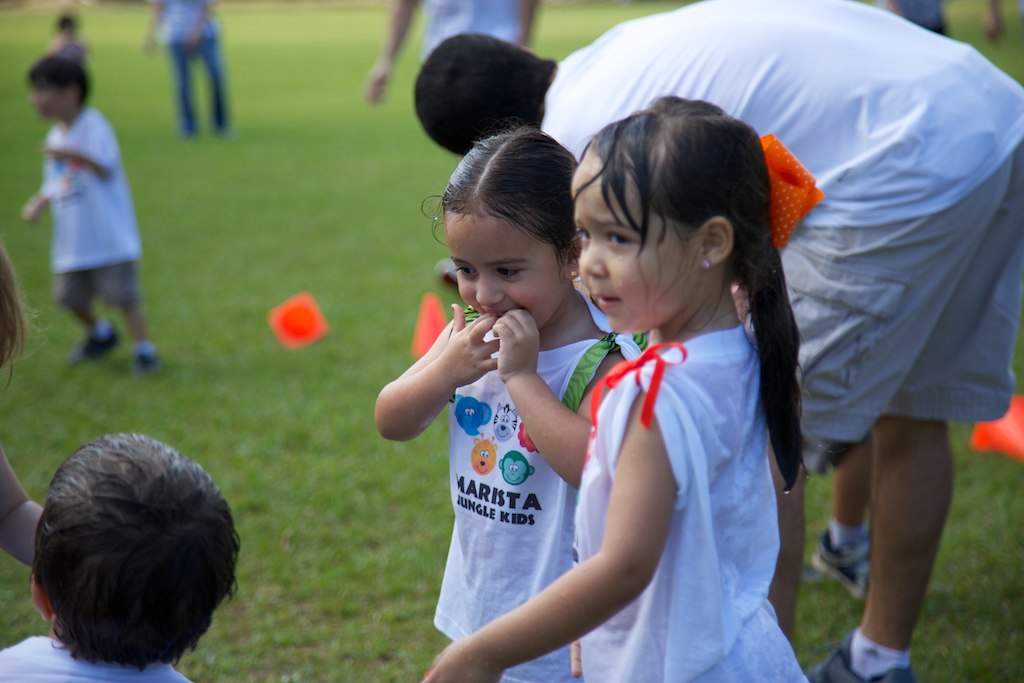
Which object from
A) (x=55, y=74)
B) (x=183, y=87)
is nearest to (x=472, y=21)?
(x=55, y=74)

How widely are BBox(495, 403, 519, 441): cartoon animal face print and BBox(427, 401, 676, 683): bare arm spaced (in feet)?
1.53

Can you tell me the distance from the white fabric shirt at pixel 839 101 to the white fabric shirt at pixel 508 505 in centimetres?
81

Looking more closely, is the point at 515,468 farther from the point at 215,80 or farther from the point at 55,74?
the point at 215,80

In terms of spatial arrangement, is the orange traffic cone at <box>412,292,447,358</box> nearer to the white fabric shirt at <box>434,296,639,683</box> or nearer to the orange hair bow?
the white fabric shirt at <box>434,296,639,683</box>

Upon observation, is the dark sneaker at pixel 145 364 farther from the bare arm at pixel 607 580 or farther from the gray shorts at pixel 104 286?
the bare arm at pixel 607 580

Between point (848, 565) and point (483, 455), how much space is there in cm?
201

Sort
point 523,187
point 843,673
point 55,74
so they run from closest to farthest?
point 523,187, point 843,673, point 55,74

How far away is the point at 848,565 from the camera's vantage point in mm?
3494

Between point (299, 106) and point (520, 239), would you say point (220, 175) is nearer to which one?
point (299, 106)

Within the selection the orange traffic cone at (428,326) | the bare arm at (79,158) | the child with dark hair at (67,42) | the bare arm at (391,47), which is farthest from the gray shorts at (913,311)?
the child with dark hair at (67,42)

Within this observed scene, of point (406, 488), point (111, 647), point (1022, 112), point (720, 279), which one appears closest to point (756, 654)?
point (720, 279)

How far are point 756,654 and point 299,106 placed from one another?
15.7m

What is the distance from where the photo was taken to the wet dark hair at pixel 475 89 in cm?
275

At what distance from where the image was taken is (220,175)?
11164 mm
